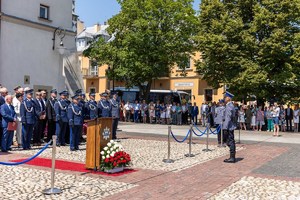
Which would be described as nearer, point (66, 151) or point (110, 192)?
point (110, 192)

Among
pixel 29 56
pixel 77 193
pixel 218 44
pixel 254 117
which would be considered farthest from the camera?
pixel 218 44

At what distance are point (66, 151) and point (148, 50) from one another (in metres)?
23.1

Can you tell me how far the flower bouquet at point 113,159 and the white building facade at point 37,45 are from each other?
12935 mm

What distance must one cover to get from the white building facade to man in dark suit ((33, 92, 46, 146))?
23.3 feet

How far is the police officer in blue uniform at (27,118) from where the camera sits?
42.5 ft

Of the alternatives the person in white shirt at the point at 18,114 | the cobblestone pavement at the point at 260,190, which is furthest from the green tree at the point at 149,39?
the cobblestone pavement at the point at 260,190

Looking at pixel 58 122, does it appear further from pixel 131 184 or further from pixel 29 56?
pixel 29 56

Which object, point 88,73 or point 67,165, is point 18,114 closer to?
point 67,165

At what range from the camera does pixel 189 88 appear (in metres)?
46.7

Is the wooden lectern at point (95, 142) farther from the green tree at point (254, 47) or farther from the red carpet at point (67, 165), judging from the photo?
the green tree at point (254, 47)

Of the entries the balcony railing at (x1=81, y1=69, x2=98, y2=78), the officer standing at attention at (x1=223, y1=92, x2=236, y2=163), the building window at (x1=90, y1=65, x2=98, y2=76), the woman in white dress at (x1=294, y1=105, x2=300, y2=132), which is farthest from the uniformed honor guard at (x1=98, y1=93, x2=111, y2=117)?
the building window at (x1=90, y1=65, x2=98, y2=76)

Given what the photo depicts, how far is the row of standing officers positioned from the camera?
13062 mm

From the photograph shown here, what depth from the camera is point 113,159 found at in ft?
30.5

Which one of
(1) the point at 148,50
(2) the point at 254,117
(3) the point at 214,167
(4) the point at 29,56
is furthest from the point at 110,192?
(1) the point at 148,50
